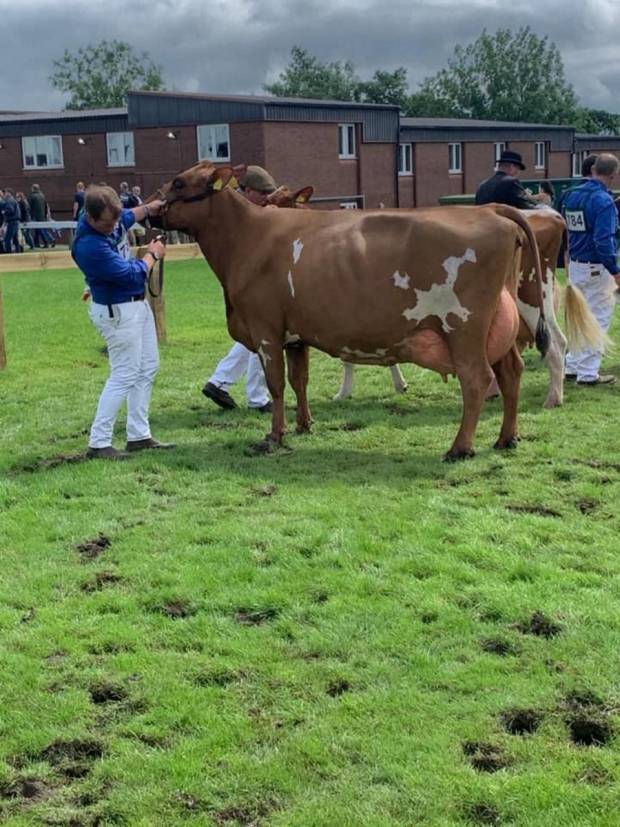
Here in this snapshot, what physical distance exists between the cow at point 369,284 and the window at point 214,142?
38.6 metres

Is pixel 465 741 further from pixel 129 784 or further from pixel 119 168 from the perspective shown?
pixel 119 168

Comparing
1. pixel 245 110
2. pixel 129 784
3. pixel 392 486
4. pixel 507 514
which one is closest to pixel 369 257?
pixel 392 486

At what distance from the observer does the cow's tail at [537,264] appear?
7.82 metres

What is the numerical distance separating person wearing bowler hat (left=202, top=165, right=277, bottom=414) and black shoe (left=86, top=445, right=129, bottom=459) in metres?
1.90

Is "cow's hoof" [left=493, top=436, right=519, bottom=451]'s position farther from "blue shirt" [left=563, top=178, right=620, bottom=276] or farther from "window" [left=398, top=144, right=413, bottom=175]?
"window" [left=398, top=144, right=413, bottom=175]

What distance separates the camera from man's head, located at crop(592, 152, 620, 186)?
33.4ft

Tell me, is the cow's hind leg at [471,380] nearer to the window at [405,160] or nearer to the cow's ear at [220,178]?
the cow's ear at [220,178]

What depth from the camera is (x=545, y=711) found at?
4.05 meters

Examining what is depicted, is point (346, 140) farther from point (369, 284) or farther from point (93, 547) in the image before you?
point (93, 547)

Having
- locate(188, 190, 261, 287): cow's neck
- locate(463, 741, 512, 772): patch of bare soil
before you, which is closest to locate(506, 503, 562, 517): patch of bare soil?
locate(463, 741, 512, 772): patch of bare soil

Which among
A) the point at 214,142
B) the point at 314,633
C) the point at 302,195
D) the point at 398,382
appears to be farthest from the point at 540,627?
the point at 214,142

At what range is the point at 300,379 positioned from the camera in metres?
8.93

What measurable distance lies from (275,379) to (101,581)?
3239mm

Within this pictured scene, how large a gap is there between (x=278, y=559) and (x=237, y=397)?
4.97 metres
